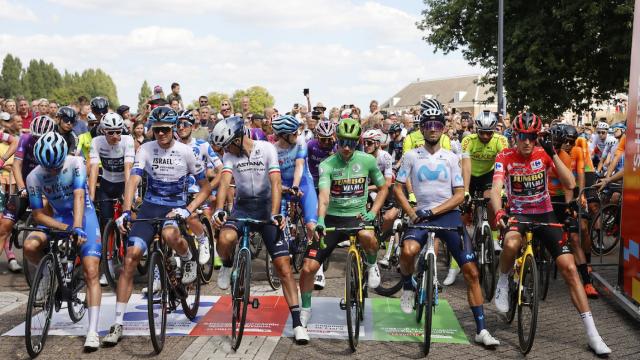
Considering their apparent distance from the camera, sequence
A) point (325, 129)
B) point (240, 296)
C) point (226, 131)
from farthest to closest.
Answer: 1. point (325, 129)
2. point (226, 131)
3. point (240, 296)

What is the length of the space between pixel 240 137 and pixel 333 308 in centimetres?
257

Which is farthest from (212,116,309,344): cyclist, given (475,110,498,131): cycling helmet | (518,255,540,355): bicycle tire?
(475,110,498,131): cycling helmet

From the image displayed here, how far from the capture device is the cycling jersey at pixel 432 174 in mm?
7098

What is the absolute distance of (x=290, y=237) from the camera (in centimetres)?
964

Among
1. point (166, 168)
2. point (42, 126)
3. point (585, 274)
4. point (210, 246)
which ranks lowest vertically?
point (585, 274)

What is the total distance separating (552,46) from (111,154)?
24518mm

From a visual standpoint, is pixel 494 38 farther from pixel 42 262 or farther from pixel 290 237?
pixel 42 262

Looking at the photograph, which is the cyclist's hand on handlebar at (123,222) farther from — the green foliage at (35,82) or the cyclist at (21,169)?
the green foliage at (35,82)

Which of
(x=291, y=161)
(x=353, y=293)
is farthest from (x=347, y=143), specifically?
(x=291, y=161)

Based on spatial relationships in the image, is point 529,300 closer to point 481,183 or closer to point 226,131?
point 481,183

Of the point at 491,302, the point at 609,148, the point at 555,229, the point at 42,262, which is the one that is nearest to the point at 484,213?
the point at 491,302

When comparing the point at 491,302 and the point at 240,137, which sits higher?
the point at 240,137

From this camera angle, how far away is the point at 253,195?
23.0ft

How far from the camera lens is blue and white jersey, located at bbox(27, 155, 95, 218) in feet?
22.0
